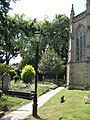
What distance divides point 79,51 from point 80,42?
1305 mm

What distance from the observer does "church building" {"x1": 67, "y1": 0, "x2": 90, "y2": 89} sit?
36.1 meters

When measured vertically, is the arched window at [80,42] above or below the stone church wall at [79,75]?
above

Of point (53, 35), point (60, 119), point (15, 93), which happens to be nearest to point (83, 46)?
point (15, 93)

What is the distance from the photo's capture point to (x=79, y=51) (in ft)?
128

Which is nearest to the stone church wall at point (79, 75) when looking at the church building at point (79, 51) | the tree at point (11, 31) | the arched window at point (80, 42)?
the church building at point (79, 51)

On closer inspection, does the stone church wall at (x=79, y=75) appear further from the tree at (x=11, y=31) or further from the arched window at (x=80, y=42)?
the tree at (x=11, y=31)

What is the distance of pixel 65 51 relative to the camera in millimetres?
62875

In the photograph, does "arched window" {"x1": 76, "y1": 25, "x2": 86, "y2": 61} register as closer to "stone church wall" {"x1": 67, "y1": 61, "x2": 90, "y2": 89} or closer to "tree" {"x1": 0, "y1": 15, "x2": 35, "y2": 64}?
"stone church wall" {"x1": 67, "y1": 61, "x2": 90, "y2": 89}

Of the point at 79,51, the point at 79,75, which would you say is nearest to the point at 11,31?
the point at 79,75

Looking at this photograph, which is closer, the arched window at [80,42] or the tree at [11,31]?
the tree at [11,31]

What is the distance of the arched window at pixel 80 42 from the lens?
38.2 meters

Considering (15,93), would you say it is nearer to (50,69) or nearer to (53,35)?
(50,69)

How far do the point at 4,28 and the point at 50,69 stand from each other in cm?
4184

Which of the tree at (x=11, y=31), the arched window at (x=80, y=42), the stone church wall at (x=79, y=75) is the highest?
the arched window at (x=80, y=42)
